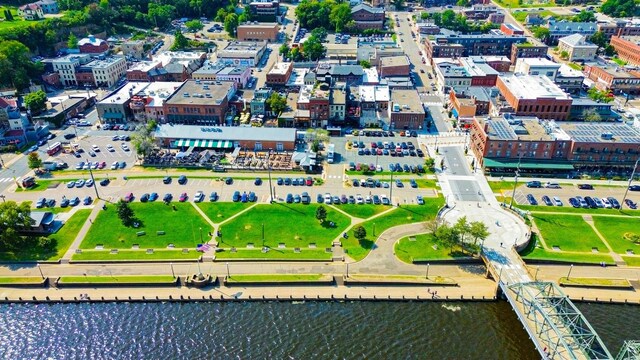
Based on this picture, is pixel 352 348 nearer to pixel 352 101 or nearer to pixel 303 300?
pixel 303 300

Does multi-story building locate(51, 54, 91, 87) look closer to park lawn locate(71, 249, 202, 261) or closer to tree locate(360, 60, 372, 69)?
park lawn locate(71, 249, 202, 261)

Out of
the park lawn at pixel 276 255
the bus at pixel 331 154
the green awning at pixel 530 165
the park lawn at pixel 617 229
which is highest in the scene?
the green awning at pixel 530 165

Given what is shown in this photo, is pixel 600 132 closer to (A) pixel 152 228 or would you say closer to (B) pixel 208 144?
(B) pixel 208 144

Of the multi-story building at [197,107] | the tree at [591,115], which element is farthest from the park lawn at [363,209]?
the tree at [591,115]

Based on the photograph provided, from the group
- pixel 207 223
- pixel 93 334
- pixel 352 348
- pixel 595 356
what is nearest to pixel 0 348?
pixel 93 334

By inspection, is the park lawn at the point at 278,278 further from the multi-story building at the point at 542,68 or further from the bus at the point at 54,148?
the multi-story building at the point at 542,68

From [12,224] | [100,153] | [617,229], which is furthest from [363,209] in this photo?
[100,153]
